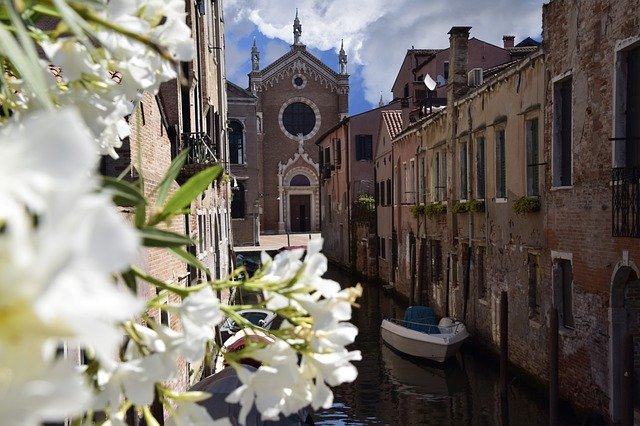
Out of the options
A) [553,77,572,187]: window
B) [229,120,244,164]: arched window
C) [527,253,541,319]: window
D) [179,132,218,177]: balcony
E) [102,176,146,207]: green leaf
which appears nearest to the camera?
[102,176,146,207]: green leaf

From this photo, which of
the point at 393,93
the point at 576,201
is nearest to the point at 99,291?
the point at 576,201

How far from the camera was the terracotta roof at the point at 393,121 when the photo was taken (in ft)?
74.6

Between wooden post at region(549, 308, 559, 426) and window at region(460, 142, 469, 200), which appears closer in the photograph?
wooden post at region(549, 308, 559, 426)

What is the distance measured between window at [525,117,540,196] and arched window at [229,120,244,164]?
810 inches

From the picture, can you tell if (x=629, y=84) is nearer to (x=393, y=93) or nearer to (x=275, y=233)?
(x=393, y=93)

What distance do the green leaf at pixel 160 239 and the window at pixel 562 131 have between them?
9.39m

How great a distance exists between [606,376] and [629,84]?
335 centimetres

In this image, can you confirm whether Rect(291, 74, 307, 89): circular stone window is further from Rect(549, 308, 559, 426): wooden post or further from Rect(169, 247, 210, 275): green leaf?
Rect(169, 247, 210, 275): green leaf

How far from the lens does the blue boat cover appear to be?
14.4 meters

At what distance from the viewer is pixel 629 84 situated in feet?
26.2

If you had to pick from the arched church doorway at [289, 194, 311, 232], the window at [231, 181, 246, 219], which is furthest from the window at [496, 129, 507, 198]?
the arched church doorway at [289, 194, 311, 232]

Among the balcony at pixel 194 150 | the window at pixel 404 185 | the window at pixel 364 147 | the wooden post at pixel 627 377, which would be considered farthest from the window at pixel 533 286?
the window at pixel 364 147

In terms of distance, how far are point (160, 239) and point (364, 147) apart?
2705 cm

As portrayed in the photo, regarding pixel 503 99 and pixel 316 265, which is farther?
pixel 503 99
